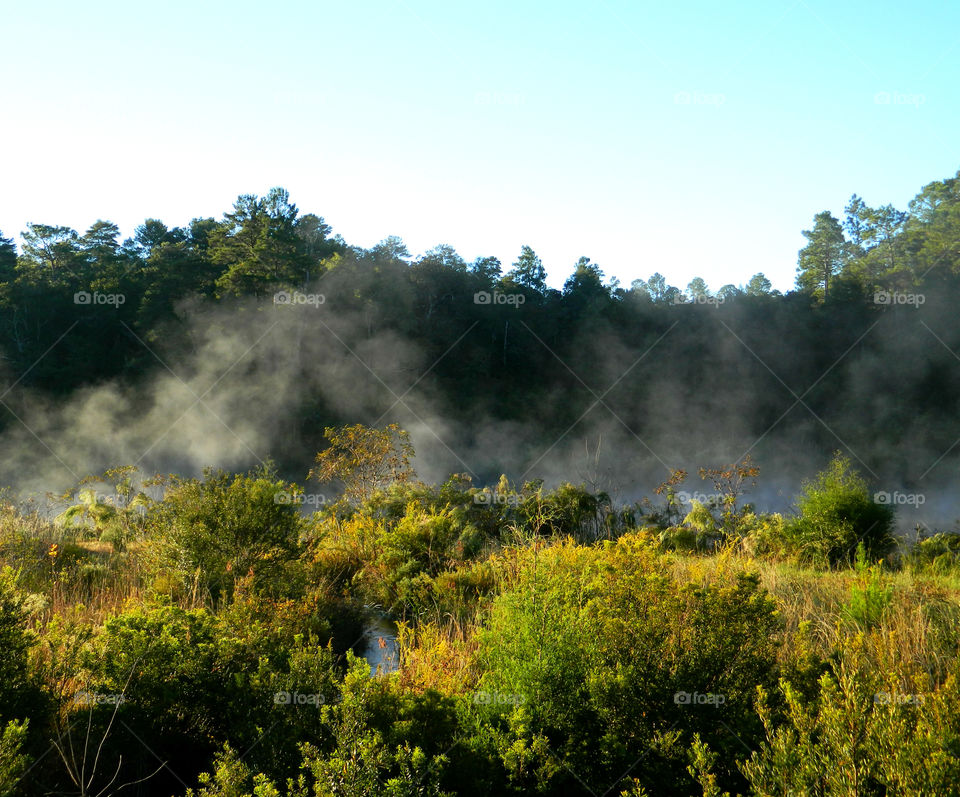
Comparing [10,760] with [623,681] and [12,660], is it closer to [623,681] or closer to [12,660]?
[12,660]

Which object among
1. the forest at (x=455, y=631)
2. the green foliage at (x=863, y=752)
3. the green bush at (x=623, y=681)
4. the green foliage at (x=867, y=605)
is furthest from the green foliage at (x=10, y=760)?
the green foliage at (x=867, y=605)

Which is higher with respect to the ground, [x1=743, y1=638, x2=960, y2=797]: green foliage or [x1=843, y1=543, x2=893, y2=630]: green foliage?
[x1=743, y1=638, x2=960, y2=797]: green foliage

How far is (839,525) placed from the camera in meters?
8.58

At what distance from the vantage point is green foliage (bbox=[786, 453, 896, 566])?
8.47 m

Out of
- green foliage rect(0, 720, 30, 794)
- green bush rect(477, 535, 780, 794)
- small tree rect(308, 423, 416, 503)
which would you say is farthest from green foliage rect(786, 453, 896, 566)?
green foliage rect(0, 720, 30, 794)

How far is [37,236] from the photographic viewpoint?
32531 millimetres

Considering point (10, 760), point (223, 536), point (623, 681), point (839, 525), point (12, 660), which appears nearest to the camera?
point (10, 760)

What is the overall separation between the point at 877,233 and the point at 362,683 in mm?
46623

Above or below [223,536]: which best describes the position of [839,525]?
below

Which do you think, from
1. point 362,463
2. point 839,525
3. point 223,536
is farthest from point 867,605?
point 362,463

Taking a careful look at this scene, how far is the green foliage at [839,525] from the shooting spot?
847 centimetres

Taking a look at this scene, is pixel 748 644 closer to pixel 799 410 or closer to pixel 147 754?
pixel 147 754

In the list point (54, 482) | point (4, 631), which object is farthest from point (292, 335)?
point (4, 631)

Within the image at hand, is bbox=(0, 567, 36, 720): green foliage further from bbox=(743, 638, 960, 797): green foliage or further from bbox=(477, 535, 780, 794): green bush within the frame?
bbox=(743, 638, 960, 797): green foliage
